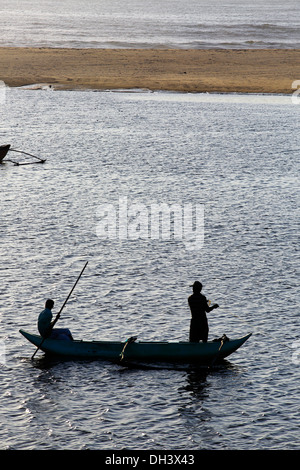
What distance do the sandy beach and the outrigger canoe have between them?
7435cm

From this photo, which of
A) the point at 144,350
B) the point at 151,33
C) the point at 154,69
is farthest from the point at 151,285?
the point at 151,33

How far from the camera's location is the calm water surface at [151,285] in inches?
926

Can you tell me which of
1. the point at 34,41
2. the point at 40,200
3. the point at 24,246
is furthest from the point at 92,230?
the point at 34,41

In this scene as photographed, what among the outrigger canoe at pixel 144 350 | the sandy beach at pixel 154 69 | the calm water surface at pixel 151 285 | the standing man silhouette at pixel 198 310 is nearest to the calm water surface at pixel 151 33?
the sandy beach at pixel 154 69

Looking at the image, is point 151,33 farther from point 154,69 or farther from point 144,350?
point 144,350

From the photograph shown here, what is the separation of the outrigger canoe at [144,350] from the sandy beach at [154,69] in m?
74.3

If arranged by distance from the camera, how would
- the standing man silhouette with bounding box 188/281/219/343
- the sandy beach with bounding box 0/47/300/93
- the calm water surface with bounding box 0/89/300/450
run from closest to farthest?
1. the calm water surface with bounding box 0/89/300/450
2. the standing man silhouette with bounding box 188/281/219/343
3. the sandy beach with bounding box 0/47/300/93

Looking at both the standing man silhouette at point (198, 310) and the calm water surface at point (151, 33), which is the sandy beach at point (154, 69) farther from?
the standing man silhouette at point (198, 310)

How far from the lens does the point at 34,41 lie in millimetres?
137500

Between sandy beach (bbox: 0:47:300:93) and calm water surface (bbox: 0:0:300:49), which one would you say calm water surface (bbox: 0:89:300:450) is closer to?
sandy beach (bbox: 0:47:300:93)

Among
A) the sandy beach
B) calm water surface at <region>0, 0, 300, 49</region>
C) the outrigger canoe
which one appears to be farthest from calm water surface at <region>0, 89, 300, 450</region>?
calm water surface at <region>0, 0, 300, 49</region>

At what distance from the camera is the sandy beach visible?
327ft

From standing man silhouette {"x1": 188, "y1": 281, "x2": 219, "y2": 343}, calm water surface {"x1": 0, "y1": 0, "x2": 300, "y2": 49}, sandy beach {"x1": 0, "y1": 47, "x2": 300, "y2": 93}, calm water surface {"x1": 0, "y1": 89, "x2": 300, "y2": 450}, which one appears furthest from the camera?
calm water surface {"x1": 0, "y1": 0, "x2": 300, "y2": 49}

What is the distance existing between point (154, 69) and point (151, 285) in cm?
7477
